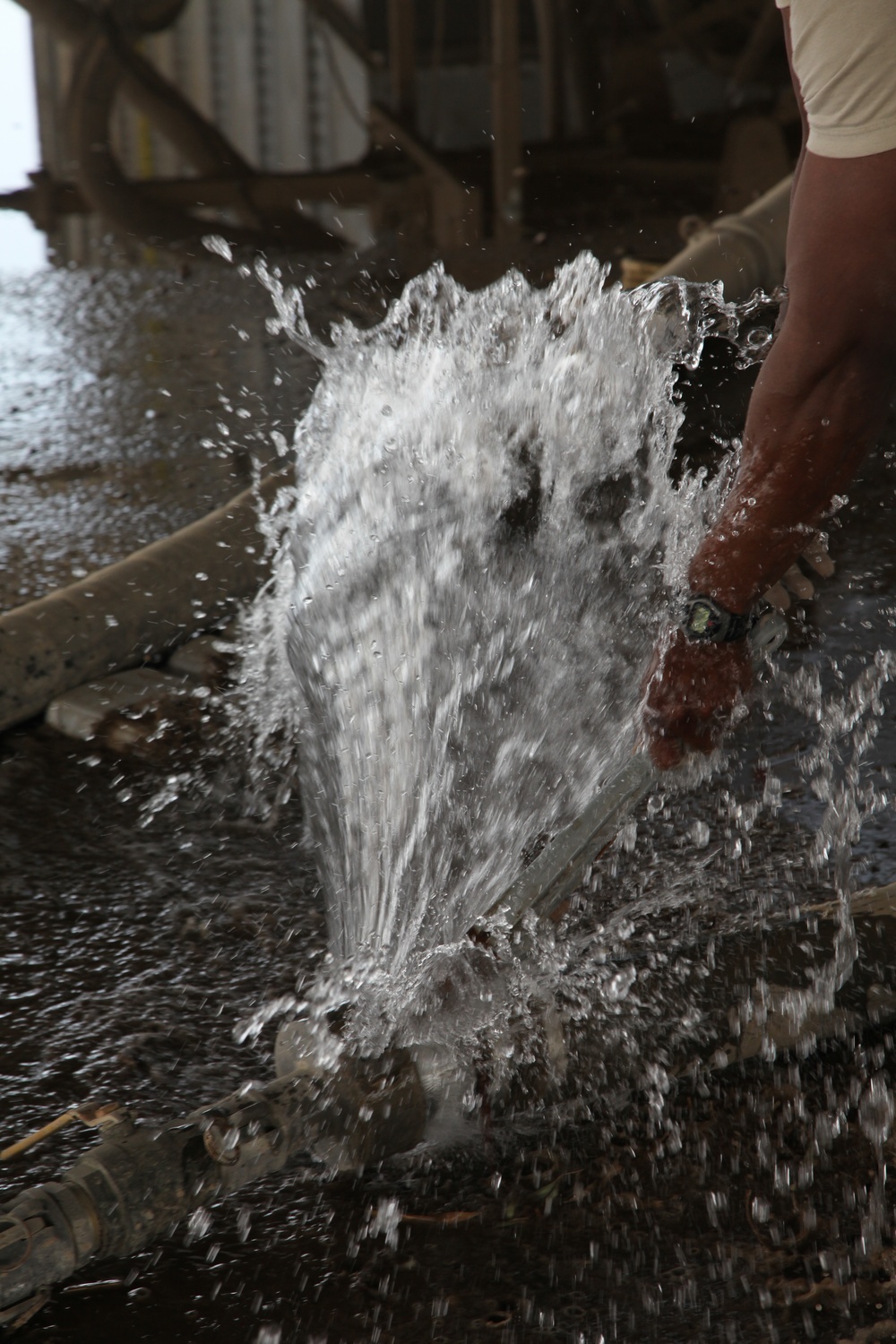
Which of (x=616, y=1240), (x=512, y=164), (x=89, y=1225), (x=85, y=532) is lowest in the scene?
(x=616, y=1240)

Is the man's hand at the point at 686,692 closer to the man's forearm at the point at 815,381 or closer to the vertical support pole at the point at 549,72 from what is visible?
the man's forearm at the point at 815,381

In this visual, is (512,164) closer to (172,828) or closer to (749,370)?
(749,370)

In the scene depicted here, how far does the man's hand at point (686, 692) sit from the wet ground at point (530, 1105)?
0.86 feet

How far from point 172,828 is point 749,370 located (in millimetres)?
2723

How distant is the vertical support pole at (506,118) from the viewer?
635 centimetres

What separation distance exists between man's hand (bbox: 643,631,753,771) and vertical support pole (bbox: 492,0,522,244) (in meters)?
4.64

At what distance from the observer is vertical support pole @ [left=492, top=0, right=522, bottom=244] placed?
250 inches

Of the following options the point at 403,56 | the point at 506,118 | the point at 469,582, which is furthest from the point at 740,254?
the point at 403,56

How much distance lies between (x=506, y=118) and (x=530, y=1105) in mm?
5955

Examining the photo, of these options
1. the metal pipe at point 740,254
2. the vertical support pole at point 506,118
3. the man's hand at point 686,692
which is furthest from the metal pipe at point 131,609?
the vertical support pole at point 506,118

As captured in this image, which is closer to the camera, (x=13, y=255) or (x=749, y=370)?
(x=749, y=370)

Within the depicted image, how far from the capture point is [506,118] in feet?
21.6

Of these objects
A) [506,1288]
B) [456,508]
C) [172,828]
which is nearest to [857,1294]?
[506,1288]

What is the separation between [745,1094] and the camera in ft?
5.32
